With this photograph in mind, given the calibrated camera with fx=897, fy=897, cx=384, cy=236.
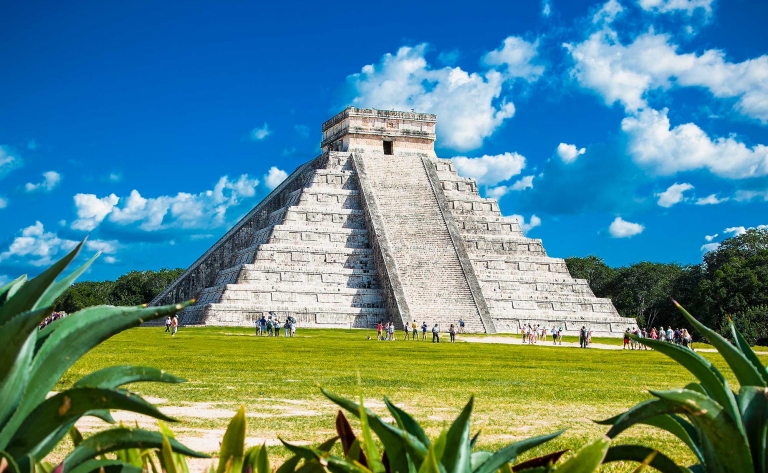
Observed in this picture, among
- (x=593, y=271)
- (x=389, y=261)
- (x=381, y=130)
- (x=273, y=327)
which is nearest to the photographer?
(x=273, y=327)

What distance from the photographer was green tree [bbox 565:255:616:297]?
64000 millimetres

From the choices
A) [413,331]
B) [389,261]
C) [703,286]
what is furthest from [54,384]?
[703,286]

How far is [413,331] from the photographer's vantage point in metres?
28.2

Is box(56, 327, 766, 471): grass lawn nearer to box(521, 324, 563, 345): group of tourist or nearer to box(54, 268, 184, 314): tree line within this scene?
box(521, 324, 563, 345): group of tourist

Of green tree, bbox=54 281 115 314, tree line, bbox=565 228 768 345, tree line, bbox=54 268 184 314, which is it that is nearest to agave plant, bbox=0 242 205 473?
tree line, bbox=565 228 768 345

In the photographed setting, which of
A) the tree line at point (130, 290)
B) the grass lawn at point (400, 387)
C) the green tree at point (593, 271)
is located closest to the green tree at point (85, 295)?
the tree line at point (130, 290)

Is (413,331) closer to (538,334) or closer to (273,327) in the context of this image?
(273,327)

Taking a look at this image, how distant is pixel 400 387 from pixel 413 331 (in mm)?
17800

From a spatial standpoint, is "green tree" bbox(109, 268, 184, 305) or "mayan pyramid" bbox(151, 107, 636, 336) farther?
"green tree" bbox(109, 268, 184, 305)

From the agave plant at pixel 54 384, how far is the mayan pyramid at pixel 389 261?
27432 millimetres

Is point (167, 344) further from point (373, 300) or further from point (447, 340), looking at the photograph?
point (373, 300)

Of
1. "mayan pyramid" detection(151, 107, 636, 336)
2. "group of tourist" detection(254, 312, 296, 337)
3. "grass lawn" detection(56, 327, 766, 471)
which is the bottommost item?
"grass lawn" detection(56, 327, 766, 471)

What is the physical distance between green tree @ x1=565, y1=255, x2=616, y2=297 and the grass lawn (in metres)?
45.4

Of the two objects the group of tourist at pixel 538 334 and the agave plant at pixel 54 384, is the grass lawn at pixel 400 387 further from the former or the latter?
the group of tourist at pixel 538 334
